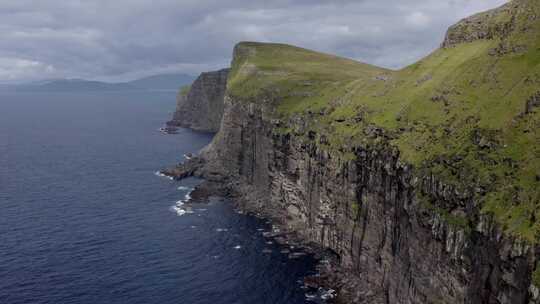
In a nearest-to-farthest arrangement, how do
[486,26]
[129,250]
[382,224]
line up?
[382,224]
[486,26]
[129,250]

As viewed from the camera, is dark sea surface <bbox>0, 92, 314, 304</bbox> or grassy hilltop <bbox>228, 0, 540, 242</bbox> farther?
dark sea surface <bbox>0, 92, 314, 304</bbox>

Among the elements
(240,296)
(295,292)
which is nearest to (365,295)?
(295,292)

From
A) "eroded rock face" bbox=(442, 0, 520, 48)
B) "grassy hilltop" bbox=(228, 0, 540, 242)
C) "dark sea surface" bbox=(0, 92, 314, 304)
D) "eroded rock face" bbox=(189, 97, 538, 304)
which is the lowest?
"dark sea surface" bbox=(0, 92, 314, 304)

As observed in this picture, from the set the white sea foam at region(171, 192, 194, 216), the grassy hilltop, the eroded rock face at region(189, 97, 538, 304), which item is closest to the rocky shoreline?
the eroded rock face at region(189, 97, 538, 304)

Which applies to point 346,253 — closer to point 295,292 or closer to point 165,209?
point 295,292

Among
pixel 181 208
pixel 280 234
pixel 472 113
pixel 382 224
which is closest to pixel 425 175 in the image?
pixel 472 113

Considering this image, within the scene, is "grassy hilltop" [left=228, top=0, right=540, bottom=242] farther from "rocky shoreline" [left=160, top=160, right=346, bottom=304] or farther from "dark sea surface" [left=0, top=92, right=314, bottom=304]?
"dark sea surface" [left=0, top=92, right=314, bottom=304]

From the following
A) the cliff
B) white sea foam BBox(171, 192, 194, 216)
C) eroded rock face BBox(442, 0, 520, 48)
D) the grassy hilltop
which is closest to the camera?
the cliff

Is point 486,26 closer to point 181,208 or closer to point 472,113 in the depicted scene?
point 472,113
